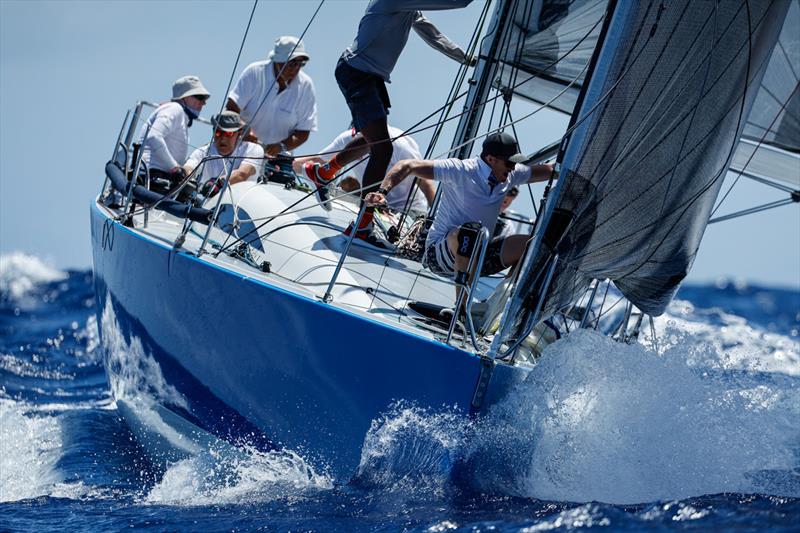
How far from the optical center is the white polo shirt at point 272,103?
24.1 feet

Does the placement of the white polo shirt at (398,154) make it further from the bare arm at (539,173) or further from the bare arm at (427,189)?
the bare arm at (539,173)

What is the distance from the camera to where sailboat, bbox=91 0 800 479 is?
13.6 ft

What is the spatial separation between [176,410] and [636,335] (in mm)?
2680

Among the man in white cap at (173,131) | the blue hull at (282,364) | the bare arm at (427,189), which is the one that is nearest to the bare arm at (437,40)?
the bare arm at (427,189)

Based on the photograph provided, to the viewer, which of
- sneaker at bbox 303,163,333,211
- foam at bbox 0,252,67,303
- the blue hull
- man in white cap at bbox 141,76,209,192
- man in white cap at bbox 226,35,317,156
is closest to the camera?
the blue hull

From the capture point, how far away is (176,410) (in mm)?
5668

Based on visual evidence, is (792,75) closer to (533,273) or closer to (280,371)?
(533,273)

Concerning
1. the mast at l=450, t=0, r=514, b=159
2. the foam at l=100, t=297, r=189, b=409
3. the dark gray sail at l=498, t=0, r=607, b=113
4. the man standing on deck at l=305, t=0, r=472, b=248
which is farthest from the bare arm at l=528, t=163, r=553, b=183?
the foam at l=100, t=297, r=189, b=409

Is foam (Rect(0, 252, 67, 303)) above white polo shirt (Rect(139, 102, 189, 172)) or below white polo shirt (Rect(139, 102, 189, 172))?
below

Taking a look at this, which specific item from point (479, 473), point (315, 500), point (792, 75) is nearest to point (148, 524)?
point (315, 500)

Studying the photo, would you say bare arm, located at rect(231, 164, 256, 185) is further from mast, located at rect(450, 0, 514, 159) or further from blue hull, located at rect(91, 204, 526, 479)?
mast, located at rect(450, 0, 514, 159)

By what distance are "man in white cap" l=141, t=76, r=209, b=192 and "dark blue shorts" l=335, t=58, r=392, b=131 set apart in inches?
61.2

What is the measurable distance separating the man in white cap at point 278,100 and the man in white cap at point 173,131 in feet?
0.87

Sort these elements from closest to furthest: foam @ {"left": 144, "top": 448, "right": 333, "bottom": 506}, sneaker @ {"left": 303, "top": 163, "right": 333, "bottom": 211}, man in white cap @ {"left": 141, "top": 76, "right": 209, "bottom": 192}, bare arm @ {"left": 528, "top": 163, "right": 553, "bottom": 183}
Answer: foam @ {"left": 144, "top": 448, "right": 333, "bottom": 506} → bare arm @ {"left": 528, "top": 163, "right": 553, "bottom": 183} → sneaker @ {"left": 303, "top": 163, "right": 333, "bottom": 211} → man in white cap @ {"left": 141, "top": 76, "right": 209, "bottom": 192}
